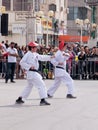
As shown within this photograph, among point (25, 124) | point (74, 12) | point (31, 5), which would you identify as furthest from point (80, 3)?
point (25, 124)

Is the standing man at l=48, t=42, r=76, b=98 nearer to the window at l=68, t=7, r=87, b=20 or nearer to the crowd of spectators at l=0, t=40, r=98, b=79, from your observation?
the crowd of spectators at l=0, t=40, r=98, b=79

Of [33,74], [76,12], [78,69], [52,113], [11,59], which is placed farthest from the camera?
[76,12]

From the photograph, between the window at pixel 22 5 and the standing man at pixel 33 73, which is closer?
the standing man at pixel 33 73

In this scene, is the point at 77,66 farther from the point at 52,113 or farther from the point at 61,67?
the point at 52,113

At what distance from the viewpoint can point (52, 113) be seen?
1376 centimetres

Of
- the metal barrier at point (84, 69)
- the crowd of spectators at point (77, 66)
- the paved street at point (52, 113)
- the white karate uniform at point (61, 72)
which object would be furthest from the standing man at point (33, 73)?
the metal barrier at point (84, 69)

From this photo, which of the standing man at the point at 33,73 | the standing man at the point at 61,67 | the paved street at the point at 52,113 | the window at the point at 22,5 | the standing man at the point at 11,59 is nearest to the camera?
the paved street at the point at 52,113

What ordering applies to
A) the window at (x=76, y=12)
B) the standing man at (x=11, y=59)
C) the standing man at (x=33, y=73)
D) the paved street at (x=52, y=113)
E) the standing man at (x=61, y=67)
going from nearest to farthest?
the paved street at (x=52, y=113), the standing man at (x=33, y=73), the standing man at (x=61, y=67), the standing man at (x=11, y=59), the window at (x=76, y=12)

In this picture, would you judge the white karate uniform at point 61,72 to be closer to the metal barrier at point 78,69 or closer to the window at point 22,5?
the metal barrier at point 78,69

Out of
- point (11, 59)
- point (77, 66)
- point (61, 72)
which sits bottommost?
point (77, 66)

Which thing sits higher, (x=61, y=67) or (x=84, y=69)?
(x=61, y=67)

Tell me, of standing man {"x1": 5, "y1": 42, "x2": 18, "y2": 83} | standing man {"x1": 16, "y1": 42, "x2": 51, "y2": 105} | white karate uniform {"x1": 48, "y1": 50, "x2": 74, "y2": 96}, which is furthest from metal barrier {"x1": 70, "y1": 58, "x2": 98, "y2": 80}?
standing man {"x1": 16, "y1": 42, "x2": 51, "y2": 105}

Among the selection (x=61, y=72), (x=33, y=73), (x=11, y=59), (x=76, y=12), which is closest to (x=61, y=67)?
(x=61, y=72)

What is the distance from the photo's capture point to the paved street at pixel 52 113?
11719 mm
